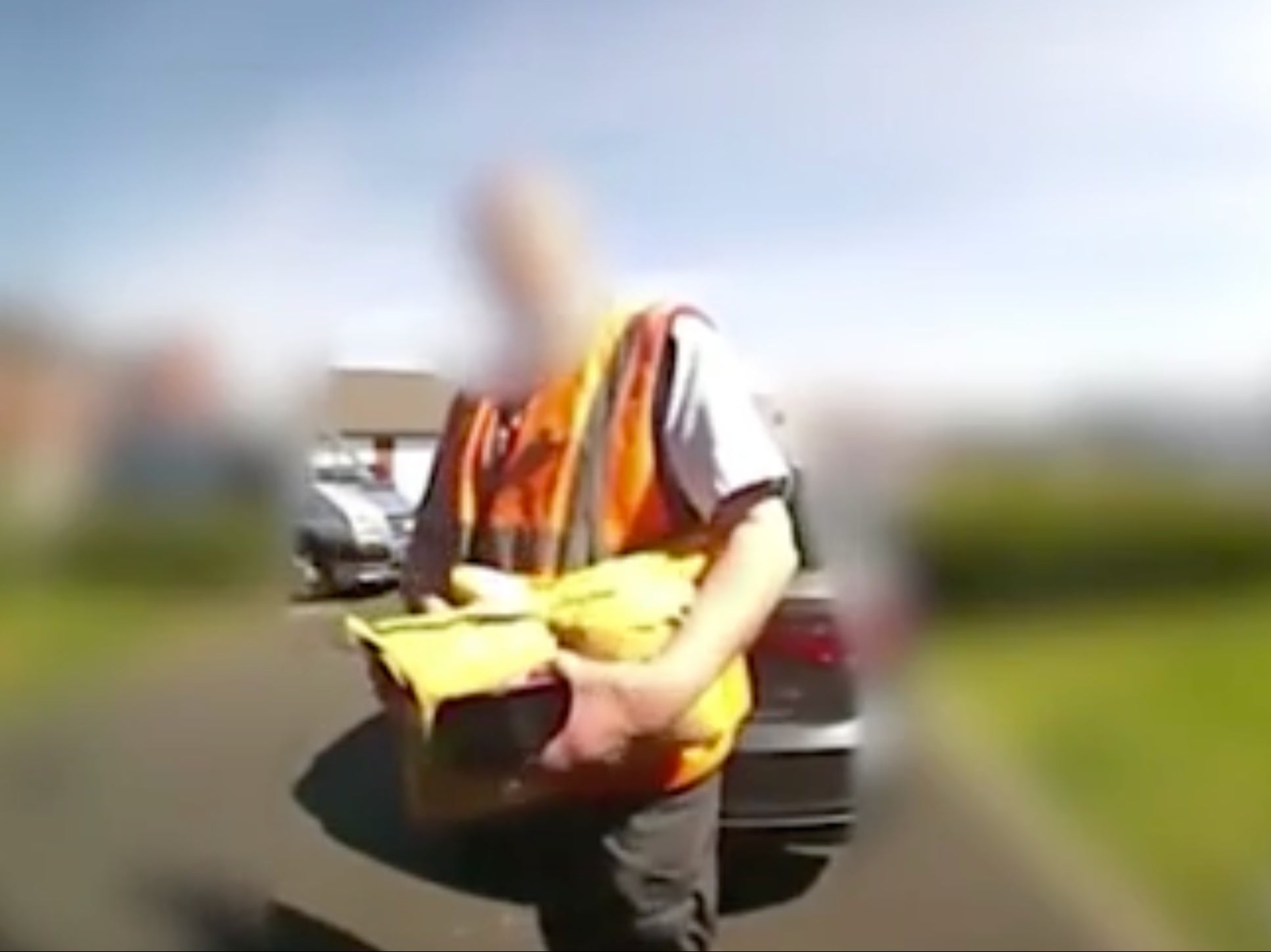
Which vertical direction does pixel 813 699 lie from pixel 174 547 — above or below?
below

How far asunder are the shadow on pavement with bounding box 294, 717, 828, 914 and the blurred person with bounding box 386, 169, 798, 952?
0.02 metres

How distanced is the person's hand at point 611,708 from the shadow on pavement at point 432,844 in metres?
0.09

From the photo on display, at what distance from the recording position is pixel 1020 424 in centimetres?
142

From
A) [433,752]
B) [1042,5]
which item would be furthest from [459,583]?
[1042,5]

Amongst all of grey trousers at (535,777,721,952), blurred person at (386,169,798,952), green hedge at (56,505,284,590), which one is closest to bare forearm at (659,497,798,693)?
blurred person at (386,169,798,952)

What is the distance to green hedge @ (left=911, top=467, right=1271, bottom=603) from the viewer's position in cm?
140

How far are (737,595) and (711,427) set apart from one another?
0.14 metres

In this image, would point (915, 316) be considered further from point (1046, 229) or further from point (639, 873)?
point (639, 873)

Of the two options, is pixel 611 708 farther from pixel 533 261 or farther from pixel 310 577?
pixel 533 261

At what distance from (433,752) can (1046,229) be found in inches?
26.2

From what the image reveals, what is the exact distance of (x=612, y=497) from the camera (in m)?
1.44

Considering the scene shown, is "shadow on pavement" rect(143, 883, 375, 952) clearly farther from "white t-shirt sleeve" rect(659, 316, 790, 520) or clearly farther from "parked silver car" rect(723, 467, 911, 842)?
"white t-shirt sleeve" rect(659, 316, 790, 520)

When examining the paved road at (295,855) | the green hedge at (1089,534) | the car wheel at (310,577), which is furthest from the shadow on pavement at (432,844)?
the green hedge at (1089,534)

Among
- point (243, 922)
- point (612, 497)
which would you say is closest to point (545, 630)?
point (612, 497)
